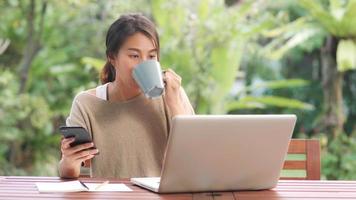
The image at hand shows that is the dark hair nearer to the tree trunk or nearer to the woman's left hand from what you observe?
the woman's left hand

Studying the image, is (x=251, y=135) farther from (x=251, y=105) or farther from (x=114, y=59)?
(x=251, y=105)

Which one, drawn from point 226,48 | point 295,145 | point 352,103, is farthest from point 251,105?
point 295,145

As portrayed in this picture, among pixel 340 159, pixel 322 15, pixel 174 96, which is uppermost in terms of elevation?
pixel 322 15

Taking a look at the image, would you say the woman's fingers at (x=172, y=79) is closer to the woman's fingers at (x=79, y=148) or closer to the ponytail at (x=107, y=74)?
the ponytail at (x=107, y=74)

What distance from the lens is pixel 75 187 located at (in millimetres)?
1886

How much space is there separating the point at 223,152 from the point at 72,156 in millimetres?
429

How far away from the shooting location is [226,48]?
5781mm

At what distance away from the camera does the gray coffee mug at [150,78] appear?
1.86 m

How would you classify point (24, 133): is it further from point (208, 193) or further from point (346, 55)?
point (208, 193)

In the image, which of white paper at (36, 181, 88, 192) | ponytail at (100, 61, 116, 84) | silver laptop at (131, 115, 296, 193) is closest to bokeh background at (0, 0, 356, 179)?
ponytail at (100, 61, 116, 84)

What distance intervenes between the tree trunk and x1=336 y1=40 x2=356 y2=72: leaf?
1.00ft

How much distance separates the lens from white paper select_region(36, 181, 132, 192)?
6.08 ft

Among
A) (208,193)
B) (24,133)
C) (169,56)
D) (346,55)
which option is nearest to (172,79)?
(208,193)

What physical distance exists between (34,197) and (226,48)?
413 cm
